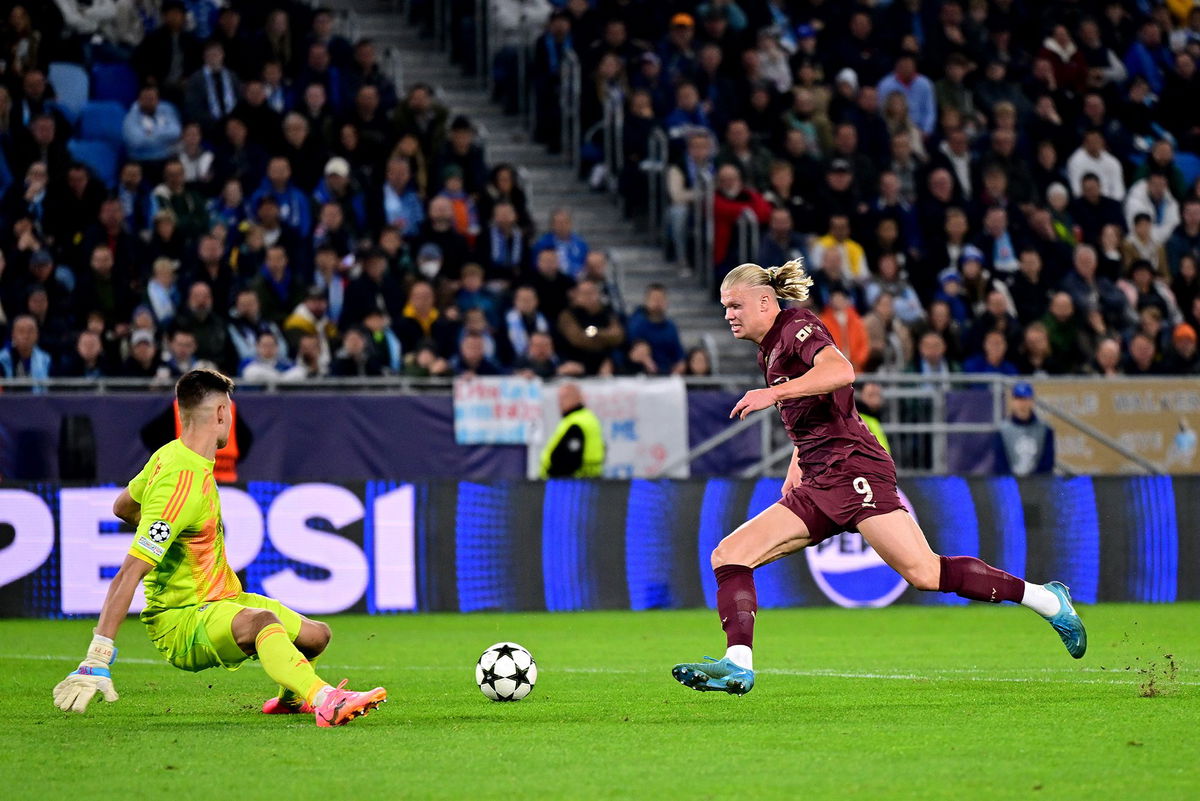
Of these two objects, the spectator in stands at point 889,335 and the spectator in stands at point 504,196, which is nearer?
the spectator in stands at point 889,335

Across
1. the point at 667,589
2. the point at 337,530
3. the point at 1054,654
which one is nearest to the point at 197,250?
the point at 337,530

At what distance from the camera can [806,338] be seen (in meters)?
8.70

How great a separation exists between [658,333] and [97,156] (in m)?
6.26

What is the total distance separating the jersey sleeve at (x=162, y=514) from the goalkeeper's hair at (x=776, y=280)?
270 centimetres

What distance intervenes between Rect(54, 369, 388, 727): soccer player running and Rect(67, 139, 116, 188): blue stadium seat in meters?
12.1

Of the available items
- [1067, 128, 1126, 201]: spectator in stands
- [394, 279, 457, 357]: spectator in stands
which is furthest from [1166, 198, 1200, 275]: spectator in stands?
[394, 279, 457, 357]: spectator in stands

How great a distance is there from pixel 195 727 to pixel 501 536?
8113 millimetres

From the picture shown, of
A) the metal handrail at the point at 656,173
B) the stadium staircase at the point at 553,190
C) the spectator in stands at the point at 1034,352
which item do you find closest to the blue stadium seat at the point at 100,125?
the stadium staircase at the point at 553,190

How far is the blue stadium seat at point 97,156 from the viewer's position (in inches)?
776

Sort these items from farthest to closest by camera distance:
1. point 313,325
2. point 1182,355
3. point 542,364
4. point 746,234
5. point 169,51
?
1. point 746,234
2. point 1182,355
3. point 169,51
4. point 542,364
5. point 313,325

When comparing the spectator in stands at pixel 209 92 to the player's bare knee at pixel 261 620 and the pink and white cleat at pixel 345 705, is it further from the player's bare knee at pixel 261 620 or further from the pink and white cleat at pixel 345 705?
the pink and white cleat at pixel 345 705

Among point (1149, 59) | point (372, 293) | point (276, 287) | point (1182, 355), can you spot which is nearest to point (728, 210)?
point (372, 293)

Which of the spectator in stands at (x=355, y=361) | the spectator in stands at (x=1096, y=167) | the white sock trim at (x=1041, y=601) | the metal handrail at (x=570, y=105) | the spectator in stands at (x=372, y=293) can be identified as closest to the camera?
the white sock trim at (x=1041, y=601)

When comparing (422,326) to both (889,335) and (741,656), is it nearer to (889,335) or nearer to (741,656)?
(889,335)
